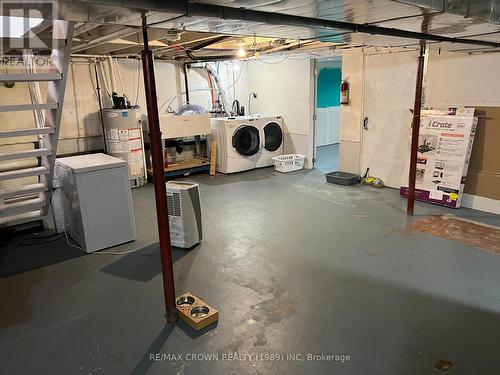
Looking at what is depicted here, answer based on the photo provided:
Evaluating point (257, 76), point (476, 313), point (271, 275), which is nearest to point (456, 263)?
point (476, 313)

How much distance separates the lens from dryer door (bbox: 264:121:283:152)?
22.7ft

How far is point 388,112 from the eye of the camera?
17.7 feet

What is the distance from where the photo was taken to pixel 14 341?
7.82ft

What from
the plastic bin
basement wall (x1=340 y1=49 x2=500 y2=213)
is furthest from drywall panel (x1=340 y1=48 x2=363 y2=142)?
the plastic bin

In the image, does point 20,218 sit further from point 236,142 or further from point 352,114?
point 352,114

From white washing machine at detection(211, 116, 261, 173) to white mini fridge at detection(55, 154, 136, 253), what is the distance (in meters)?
2.91

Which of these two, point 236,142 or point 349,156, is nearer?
point 349,156

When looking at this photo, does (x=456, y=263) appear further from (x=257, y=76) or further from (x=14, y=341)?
(x=257, y=76)

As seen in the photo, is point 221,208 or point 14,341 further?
point 221,208

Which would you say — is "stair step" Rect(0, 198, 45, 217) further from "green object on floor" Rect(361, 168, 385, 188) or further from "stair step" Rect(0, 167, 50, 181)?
"green object on floor" Rect(361, 168, 385, 188)

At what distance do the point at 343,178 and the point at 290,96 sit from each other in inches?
81.8

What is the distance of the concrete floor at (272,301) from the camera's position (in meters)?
2.17

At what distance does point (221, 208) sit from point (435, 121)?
117 inches

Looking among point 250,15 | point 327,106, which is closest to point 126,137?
point 250,15
